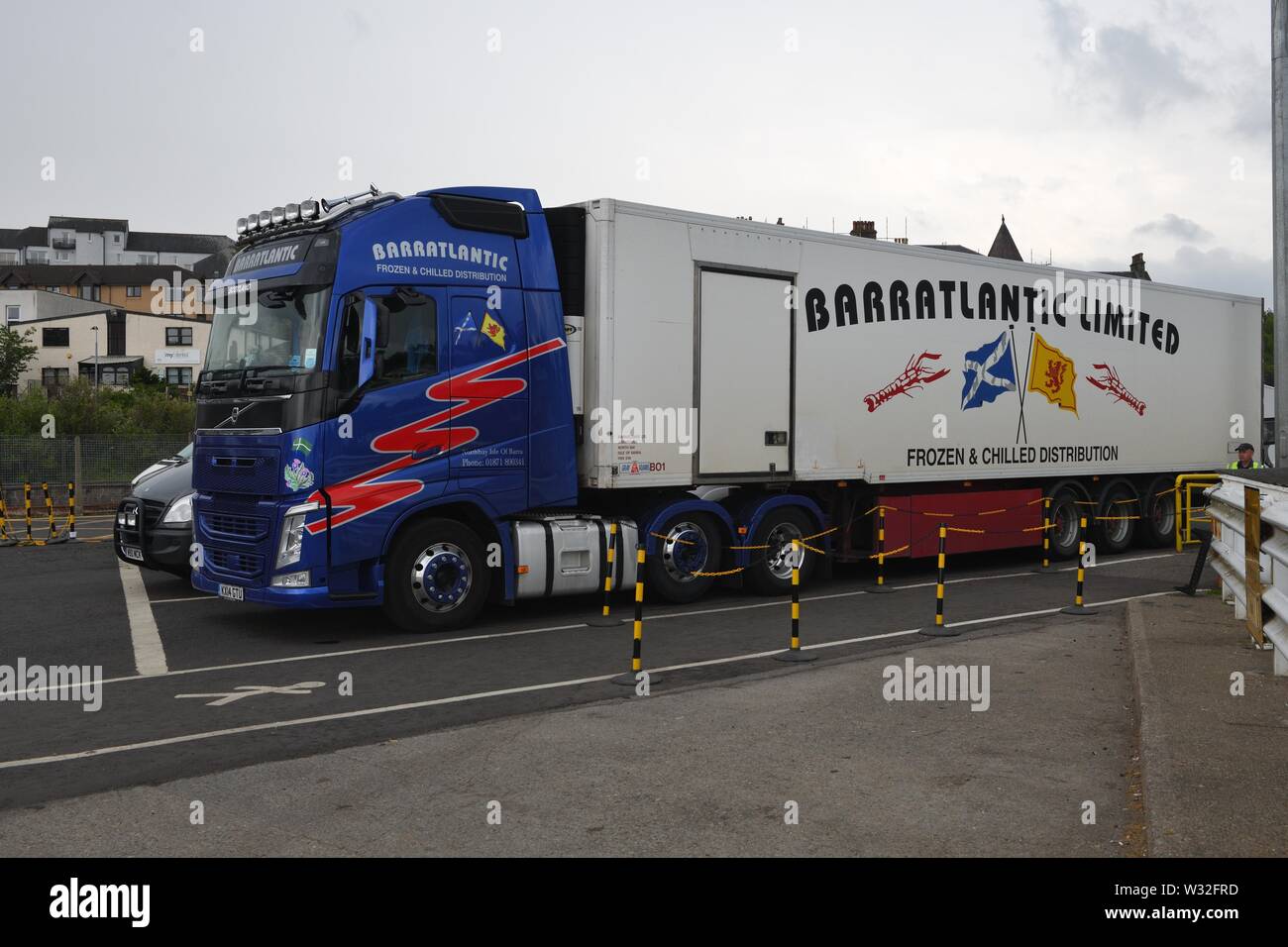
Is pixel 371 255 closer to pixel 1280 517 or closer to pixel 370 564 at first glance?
pixel 370 564

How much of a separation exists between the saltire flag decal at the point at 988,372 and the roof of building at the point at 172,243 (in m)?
124

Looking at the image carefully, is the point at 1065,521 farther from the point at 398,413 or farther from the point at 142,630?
the point at 142,630

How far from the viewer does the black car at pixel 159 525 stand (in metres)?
13.6

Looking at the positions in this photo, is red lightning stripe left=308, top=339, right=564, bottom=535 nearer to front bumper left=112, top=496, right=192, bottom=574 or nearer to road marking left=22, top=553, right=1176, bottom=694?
road marking left=22, top=553, right=1176, bottom=694

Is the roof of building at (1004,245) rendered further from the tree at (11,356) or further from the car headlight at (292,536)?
the car headlight at (292,536)

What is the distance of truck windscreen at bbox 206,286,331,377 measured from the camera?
1068 centimetres

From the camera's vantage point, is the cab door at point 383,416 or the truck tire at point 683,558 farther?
the truck tire at point 683,558

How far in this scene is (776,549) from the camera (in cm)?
1409

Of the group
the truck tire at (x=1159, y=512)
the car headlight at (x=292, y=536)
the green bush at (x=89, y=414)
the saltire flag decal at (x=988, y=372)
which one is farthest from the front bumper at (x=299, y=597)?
the green bush at (x=89, y=414)

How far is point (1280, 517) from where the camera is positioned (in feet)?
23.7

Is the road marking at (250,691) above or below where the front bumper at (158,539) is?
below

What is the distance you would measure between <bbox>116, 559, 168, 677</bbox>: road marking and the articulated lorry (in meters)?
0.69
